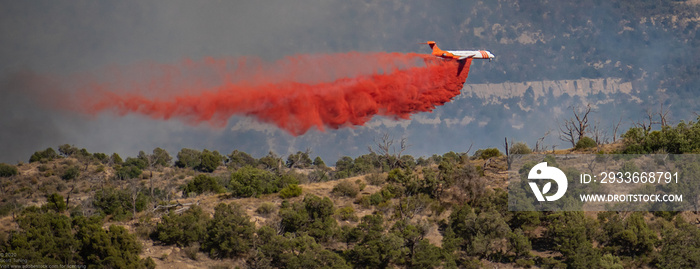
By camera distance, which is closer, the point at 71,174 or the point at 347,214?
the point at 347,214

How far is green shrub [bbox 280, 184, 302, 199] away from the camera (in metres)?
70.9

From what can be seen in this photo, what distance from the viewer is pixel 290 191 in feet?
233

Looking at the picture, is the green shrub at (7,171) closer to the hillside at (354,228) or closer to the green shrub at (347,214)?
the hillside at (354,228)

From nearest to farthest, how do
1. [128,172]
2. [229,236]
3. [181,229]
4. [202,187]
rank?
[229,236]
[181,229]
[202,187]
[128,172]

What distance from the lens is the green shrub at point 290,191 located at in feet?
233

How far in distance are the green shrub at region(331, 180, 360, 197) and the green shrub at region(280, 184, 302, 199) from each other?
4110 mm

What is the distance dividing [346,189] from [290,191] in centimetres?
592

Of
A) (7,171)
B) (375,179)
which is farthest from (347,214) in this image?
(7,171)

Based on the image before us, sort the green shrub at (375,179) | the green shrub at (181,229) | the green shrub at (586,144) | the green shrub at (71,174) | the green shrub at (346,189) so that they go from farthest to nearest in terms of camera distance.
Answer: the green shrub at (71,174), the green shrub at (586,144), the green shrub at (375,179), the green shrub at (346,189), the green shrub at (181,229)

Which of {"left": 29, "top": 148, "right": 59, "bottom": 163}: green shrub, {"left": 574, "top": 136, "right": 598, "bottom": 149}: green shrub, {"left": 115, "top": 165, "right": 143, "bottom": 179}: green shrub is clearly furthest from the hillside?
{"left": 29, "top": 148, "right": 59, "bottom": 163}: green shrub

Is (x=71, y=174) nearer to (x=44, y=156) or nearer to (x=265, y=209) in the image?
(x=44, y=156)

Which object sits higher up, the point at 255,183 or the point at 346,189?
the point at 255,183

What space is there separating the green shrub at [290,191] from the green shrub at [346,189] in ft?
13.5

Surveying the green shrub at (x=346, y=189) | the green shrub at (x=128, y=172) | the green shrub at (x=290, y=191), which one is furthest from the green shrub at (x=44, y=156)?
the green shrub at (x=346, y=189)
